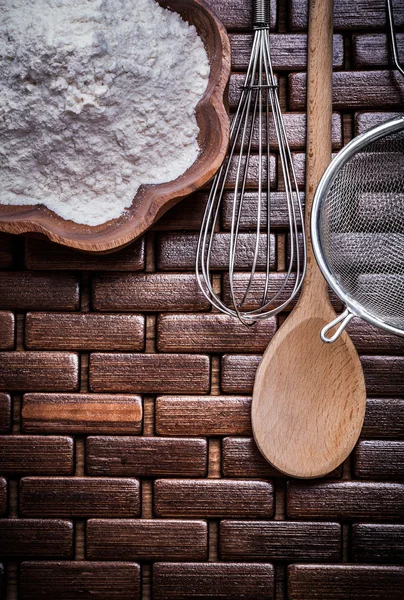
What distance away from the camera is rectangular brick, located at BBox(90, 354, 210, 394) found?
61 cm

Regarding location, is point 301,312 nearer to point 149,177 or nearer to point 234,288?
point 234,288

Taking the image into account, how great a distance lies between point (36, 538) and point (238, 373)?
32 centimetres

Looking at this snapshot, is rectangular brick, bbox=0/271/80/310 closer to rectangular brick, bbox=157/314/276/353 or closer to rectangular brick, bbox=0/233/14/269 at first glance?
rectangular brick, bbox=0/233/14/269

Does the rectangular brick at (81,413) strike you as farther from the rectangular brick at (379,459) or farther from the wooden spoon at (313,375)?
the rectangular brick at (379,459)

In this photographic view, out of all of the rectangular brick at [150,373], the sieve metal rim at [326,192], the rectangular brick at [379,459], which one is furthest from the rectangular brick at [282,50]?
the rectangular brick at [379,459]

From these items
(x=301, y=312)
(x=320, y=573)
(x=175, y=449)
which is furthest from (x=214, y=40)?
(x=320, y=573)

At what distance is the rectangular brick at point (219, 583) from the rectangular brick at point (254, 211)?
406 mm

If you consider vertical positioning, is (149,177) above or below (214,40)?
below

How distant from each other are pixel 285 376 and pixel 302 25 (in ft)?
1.36

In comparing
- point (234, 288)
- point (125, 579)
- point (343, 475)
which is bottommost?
point (125, 579)

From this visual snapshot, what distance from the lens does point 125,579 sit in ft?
1.99

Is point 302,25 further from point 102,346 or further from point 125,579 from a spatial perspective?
point 125,579

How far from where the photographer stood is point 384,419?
60 centimetres

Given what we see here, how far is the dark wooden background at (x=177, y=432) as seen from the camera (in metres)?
0.60
